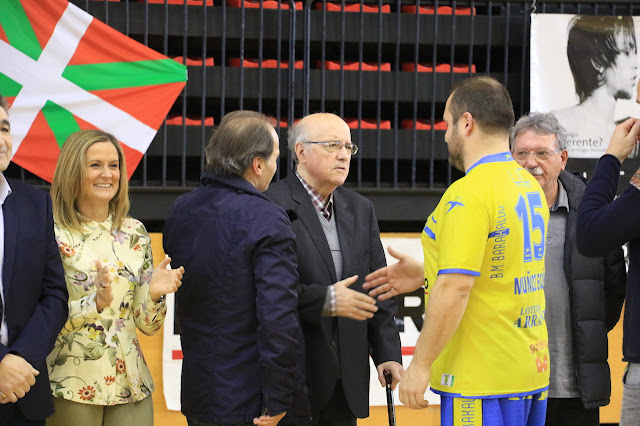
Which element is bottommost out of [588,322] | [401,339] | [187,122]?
[401,339]

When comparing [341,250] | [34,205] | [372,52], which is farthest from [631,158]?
[34,205]

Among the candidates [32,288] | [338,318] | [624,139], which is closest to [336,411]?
[338,318]

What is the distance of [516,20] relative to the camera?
5984 millimetres

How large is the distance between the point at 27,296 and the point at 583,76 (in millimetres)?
4308

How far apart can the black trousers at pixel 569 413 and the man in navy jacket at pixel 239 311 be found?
131 centimetres

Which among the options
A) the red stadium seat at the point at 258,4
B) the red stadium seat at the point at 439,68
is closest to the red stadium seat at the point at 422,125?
the red stadium seat at the point at 439,68

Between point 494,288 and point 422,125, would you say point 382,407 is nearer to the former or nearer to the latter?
point 422,125

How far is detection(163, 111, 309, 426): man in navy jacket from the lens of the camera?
110 inches

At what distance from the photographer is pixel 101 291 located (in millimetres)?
3088

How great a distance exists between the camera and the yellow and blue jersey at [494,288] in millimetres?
2643

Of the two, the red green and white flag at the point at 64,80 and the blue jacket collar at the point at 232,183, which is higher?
the red green and white flag at the point at 64,80

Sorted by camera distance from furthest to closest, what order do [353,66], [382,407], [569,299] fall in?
[353,66]
[382,407]
[569,299]

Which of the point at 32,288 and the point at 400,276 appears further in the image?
the point at 400,276

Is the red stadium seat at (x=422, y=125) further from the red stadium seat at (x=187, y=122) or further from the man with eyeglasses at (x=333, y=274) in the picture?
the man with eyeglasses at (x=333, y=274)
